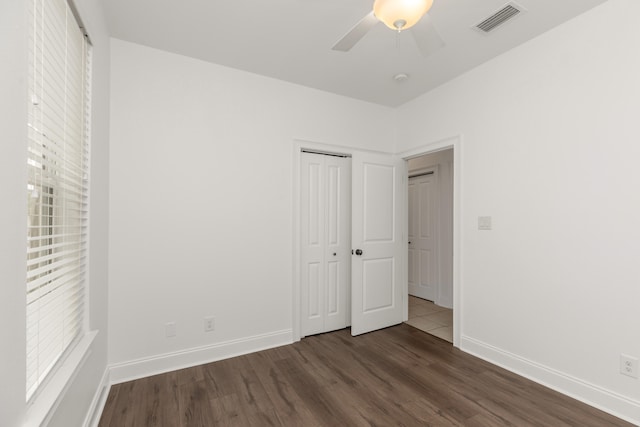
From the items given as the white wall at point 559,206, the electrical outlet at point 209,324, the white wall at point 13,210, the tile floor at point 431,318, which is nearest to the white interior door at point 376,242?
the tile floor at point 431,318

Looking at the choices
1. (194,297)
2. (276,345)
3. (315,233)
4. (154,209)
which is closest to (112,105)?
(154,209)

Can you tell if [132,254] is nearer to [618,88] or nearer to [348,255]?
[348,255]

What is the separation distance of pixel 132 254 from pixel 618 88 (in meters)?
3.83

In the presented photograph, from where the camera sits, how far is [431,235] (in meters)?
4.83

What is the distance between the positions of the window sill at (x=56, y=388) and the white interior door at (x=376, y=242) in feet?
7.98

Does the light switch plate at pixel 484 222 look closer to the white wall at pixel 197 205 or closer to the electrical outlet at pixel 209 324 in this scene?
the white wall at pixel 197 205

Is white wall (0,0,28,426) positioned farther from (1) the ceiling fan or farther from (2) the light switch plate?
(2) the light switch plate

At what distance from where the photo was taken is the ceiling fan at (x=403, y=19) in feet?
4.38

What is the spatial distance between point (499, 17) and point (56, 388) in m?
3.42

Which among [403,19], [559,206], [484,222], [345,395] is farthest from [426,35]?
[345,395]

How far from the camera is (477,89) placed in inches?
111

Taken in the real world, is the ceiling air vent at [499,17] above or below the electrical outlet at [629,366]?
above

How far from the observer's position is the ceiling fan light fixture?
4.35 ft

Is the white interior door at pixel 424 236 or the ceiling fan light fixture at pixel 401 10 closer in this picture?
the ceiling fan light fixture at pixel 401 10
